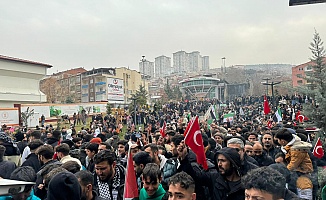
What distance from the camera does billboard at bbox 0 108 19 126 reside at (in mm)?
27547

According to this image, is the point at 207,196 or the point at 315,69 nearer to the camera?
the point at 207,196

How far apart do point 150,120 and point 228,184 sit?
27147 mm

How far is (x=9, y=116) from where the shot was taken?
92.0ft

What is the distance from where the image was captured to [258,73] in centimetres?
12700

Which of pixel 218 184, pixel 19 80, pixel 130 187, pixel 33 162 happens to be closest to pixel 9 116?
pixel 19 80

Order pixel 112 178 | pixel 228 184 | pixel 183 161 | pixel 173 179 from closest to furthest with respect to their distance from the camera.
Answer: pixel 173 179 < pixel 228 184 < pixel 112 178 < pixel 183 161

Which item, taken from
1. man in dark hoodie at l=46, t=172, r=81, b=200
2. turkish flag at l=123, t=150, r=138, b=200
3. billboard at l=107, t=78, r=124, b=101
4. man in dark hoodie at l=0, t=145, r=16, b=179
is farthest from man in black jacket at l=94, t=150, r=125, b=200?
billboard at l=107, t=78, r=124, b=101

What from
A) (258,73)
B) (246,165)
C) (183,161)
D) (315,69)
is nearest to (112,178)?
(183,161)

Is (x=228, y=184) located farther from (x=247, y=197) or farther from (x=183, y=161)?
(x=247, y=197)

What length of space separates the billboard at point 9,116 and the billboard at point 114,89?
41819 millimetres

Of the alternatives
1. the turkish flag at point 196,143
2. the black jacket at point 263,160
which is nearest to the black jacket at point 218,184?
the turkish flag at point 196,143

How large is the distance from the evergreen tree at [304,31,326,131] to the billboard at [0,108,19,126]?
2704 cm

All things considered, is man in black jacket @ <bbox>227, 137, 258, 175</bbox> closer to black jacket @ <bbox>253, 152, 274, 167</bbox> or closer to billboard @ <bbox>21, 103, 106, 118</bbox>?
black jacket @ <bbox>253, 152, 274, 167</bbox>

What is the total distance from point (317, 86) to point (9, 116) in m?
27.7
